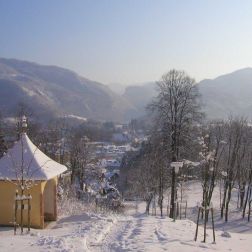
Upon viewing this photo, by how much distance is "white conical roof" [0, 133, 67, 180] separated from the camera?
19.0 m

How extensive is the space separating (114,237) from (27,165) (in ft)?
17.7

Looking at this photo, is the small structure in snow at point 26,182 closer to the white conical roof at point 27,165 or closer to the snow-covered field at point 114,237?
the white conical roof at point 27,165

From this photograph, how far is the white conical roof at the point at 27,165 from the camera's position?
18984 millimetres

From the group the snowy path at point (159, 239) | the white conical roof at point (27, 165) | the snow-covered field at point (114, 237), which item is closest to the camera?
the snow-covered field at point (114, 237)

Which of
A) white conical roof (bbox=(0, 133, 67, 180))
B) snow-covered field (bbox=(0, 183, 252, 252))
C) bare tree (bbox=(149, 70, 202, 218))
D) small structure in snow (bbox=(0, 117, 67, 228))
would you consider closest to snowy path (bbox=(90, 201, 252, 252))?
snow-covered field (bbox=(0, 183, 252, 252))

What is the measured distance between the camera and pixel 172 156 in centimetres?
2773

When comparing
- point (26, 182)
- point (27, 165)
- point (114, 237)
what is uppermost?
point (27, 165)

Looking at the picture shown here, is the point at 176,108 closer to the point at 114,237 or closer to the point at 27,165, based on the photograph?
the point at 27,165

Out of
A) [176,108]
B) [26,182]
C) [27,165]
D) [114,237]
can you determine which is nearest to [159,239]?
[114,237]

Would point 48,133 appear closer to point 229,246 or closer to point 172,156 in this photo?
point 172,156

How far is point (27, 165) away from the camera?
1939 cm

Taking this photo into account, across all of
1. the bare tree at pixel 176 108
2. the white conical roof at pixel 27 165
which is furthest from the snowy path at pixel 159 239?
the bare tree at pixel 176 108

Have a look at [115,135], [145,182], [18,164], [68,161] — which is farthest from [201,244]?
[115,135]

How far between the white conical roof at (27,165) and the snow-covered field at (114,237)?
2107 mm
